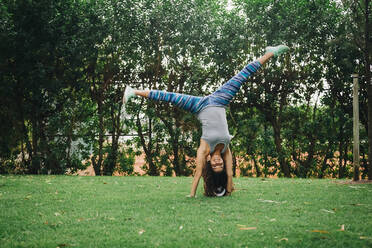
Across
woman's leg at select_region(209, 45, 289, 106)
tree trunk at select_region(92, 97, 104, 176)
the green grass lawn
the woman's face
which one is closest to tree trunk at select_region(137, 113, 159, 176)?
tree trunk at select_region(92, 97, 104, 176)

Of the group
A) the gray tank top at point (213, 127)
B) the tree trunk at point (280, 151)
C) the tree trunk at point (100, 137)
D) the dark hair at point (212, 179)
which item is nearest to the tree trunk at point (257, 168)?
the tree trunk at point (280, 151)

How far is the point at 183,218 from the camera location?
4582 mm

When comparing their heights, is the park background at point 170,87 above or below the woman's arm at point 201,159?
above

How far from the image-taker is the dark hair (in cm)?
649

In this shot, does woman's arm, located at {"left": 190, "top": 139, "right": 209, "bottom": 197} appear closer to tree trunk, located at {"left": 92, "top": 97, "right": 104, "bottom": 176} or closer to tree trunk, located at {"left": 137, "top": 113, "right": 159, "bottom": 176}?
tree trunk, located at {"left": 137, "top": 113, "right": 159, "bottom": 176}

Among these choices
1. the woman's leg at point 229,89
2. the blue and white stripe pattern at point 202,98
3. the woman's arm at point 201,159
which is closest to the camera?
the woman's arm at point 201,159

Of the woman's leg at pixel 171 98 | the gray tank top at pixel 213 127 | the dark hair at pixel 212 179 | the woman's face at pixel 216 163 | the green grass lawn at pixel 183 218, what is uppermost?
the woman's leg at pixel 171 98

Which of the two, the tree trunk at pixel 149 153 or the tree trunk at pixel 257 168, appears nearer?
the tree trunk at pixel 257 168

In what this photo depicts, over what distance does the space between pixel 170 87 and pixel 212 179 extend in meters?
6.57

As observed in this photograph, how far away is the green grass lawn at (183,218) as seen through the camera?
142 inches

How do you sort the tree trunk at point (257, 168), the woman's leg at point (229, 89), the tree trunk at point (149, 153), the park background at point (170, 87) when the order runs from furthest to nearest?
the tree trunk at point (149, 153)
the tree trunk at point (257, 168)
the park background at point (170, 87)
the woman's leg at point (229, 89)

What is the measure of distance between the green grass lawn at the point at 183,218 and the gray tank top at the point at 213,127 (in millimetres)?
976

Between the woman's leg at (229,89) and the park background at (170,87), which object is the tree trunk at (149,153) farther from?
the woman's leg at (229,89)

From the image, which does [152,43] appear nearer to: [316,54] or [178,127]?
[178,127]
